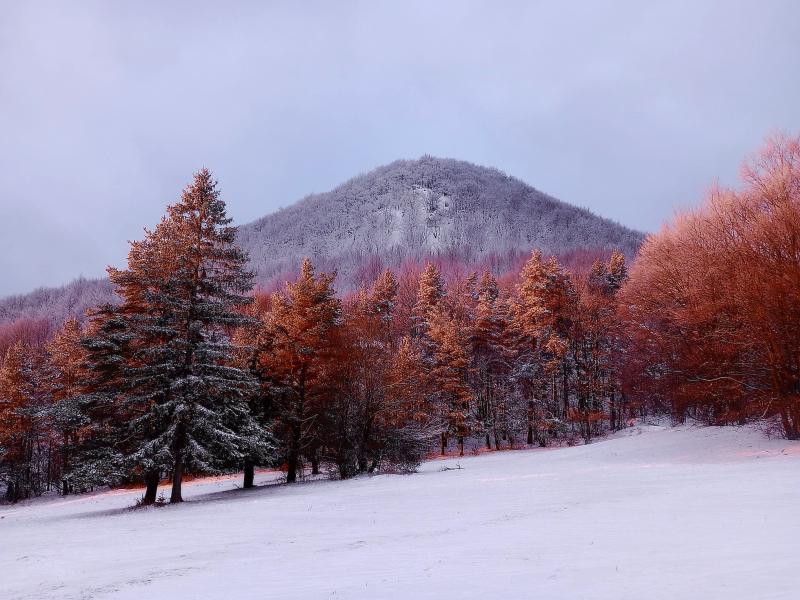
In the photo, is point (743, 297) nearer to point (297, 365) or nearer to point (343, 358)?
point (343, 358)

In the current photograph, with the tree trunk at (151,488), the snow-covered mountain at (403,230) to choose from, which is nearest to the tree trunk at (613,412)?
the tree trunk at (151,488)

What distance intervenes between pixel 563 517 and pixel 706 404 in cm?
1958

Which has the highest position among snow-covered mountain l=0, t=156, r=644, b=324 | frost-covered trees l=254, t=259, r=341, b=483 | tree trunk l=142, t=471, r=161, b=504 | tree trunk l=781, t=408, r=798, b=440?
snow-covered mountain l=0, t=156, r=644, b=324

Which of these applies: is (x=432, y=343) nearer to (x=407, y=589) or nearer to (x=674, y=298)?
(x=674, y=298)

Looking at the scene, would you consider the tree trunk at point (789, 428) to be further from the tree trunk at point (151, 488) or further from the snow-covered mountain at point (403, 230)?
the snow-covered mountain at point (403, 230)

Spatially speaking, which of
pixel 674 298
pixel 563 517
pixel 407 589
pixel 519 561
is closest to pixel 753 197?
pixel 674 298

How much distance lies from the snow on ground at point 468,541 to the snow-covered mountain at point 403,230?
3046 inches

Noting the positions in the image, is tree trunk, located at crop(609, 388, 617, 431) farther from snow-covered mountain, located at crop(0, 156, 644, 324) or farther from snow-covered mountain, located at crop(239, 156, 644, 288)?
snow-covered mountain, located at crop(239, 156, 644, 288)

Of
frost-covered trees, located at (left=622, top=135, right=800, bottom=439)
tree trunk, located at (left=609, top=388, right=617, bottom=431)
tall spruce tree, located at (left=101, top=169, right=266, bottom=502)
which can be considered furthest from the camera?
tree trunk, located at (left=609, top=388, right=617, bottom=431)

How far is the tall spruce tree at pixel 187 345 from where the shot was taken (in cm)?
2161

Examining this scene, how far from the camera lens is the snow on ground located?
281 inches

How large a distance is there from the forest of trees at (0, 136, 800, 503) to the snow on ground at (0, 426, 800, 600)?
3.33 meters

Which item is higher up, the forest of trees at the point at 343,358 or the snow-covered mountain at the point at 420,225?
the snow-covered mountain at the point at 420,225

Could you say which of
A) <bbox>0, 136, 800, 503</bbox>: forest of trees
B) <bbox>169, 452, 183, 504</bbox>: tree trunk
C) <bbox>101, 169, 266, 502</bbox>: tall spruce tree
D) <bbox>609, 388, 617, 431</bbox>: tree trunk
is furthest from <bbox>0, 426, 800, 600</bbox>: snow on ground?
<bbox>609, 388, 617, 431</bbox>: tree trunk
